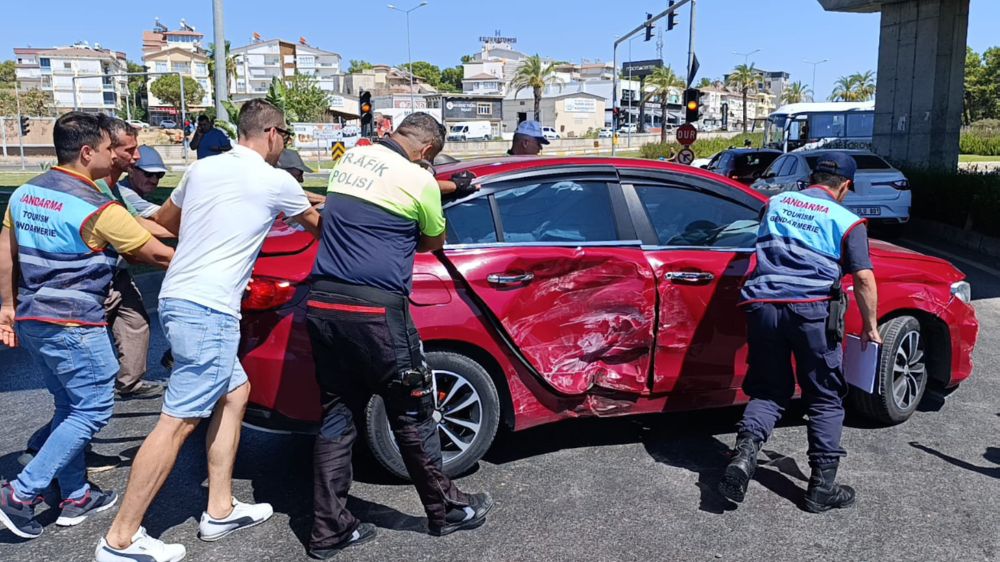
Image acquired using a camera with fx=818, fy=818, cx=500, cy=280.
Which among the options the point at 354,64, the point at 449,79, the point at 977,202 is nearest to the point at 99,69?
the point at 354,64

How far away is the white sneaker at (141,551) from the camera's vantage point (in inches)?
129

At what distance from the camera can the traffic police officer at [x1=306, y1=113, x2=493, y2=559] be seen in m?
3.29

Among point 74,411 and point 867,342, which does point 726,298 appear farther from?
point 74,411

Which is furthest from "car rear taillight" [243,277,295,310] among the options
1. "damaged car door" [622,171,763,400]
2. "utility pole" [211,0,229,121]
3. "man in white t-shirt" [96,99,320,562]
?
"utility pole" [211,0,229,121]

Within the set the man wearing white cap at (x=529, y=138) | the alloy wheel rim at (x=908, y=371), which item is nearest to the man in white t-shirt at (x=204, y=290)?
the alloy wheel rim at (x=908, y=371)

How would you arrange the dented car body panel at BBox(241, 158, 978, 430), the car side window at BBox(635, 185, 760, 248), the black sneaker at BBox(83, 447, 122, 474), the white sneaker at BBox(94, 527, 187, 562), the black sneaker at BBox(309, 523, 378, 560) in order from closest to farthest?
the white sneaker at BBox(94, 527, 187, 562), the black sneaker at BBox(309, 523, 378, 560), the dented car body panel at BBox(241, 158, 978, 430), the black sneaker at BBox(83, 447, 122, 474), the car side window at BBox(635, 185, 760, 248)

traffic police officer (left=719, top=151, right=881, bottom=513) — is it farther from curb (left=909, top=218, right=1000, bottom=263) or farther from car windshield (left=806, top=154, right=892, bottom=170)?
car windshield (left=806, top=154, right=892, bottom=170)

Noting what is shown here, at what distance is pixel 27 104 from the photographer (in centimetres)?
8262

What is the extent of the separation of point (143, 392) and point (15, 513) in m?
2.15

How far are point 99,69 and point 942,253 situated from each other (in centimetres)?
14408

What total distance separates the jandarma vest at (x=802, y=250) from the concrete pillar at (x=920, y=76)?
49.9 feet

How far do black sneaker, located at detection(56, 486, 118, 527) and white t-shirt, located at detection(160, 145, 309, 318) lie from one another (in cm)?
121

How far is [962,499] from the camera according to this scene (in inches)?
158

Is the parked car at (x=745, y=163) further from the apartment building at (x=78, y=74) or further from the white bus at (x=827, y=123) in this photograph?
the apartment building at (x=78, y=74)
